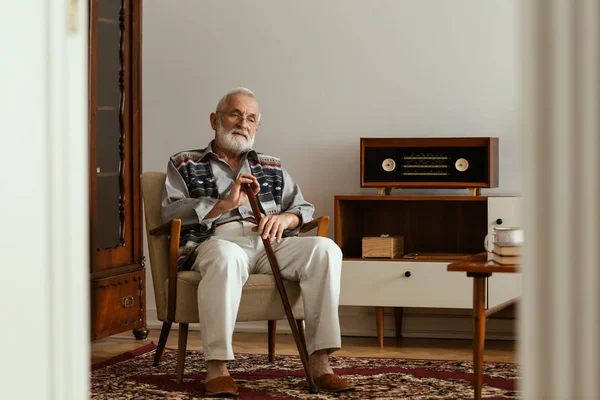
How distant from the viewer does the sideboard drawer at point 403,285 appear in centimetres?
402

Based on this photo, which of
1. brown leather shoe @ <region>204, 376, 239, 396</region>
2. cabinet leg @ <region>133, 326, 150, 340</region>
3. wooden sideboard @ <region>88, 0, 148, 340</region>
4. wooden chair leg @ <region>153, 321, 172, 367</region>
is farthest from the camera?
cabinet leg @ <region>133, 326, 150, 340</region>

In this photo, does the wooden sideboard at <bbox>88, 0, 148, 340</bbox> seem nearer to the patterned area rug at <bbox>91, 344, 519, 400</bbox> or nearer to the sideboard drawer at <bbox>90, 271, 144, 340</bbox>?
the sideboard drawer at <bbox>90, 271, 144, 340</bbox>

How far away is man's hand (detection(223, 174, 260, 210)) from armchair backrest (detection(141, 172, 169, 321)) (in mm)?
330

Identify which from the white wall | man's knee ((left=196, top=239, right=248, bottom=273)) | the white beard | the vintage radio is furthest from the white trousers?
the white wall

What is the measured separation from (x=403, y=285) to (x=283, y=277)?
961mm

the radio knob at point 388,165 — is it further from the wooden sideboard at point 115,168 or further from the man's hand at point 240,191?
the wooden sideboard at point 115,168

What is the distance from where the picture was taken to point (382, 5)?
4.50m

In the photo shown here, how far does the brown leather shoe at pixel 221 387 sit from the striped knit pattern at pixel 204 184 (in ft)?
1.71

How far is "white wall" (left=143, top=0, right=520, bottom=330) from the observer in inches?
173

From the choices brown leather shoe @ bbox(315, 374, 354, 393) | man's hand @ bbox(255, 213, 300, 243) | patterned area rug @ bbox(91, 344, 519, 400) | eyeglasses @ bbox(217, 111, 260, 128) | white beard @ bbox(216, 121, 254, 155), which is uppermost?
eyeglasses @ bbox(217, 111, 260, 128)

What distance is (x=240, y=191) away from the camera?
3.29 meters
